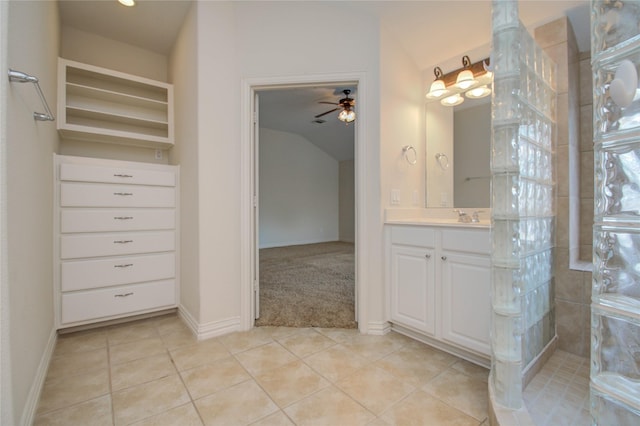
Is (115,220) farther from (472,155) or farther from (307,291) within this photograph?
(472,155)

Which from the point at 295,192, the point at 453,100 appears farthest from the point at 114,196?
the point at 295,192

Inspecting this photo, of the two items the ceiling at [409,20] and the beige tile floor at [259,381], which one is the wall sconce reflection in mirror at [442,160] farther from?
the beige tile floor at [259,381]

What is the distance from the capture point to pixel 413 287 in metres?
2.02

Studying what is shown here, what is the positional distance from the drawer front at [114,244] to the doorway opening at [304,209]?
88 cm

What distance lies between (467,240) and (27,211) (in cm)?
230

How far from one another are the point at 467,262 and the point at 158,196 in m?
2.42

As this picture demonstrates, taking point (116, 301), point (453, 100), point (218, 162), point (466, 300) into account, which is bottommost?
point (116, 301)

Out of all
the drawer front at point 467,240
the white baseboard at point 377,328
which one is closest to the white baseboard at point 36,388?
the white baseboard at point 377,328

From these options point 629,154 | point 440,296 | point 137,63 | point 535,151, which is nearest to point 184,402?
point 440,296

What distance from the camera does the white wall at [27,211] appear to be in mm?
1110

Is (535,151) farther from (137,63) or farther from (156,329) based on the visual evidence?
(137,63)

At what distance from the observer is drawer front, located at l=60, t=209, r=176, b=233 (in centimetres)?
214

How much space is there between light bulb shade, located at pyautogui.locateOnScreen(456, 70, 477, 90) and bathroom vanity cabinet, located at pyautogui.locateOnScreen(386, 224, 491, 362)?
122 centimetres

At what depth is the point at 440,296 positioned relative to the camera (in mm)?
1865
